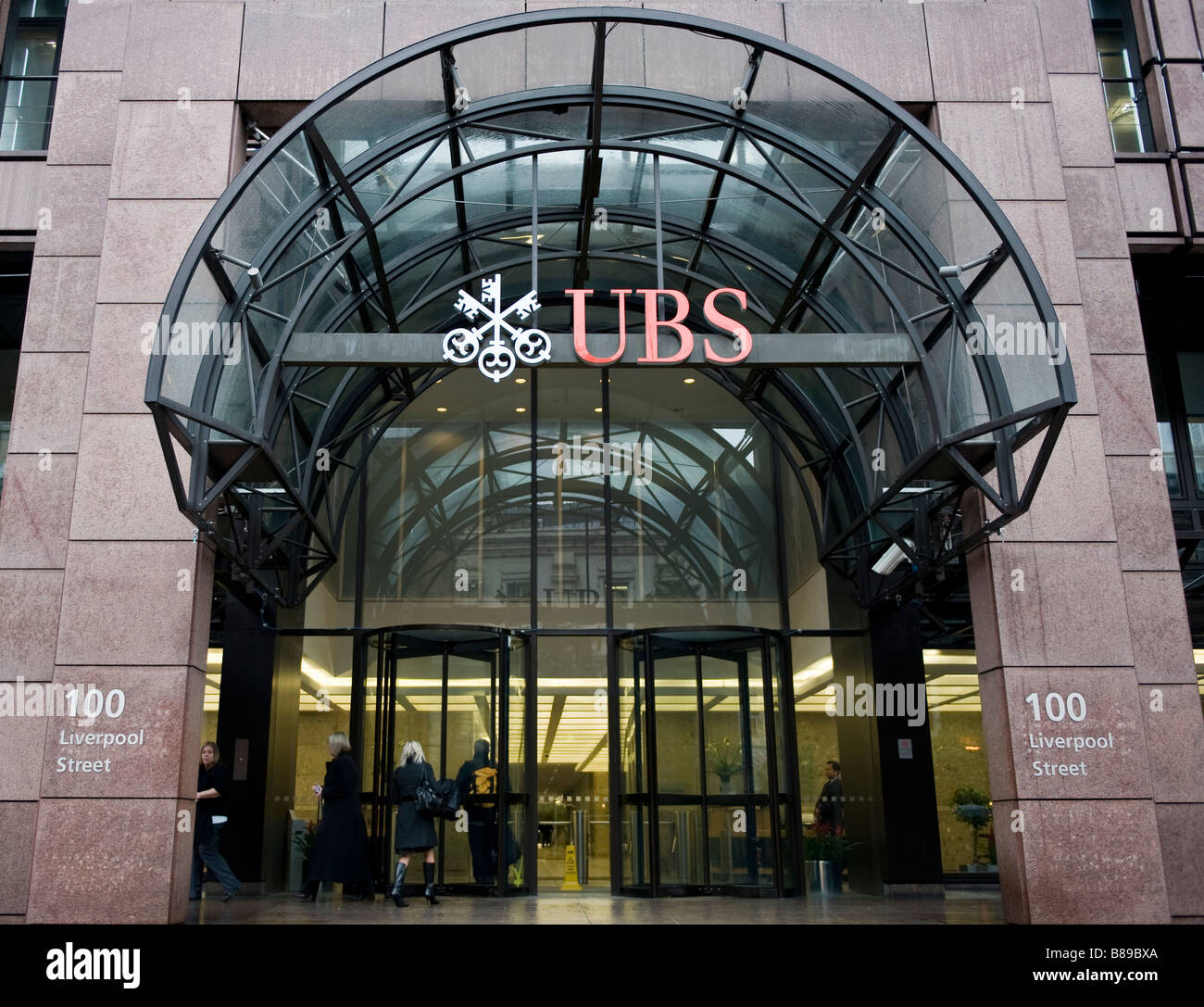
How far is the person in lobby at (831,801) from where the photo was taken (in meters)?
15.9

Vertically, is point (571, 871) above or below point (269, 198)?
below

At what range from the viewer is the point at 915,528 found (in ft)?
41.5

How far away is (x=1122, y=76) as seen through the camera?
1480 centimetres

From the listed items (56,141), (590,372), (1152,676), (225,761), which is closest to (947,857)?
(1152,676)

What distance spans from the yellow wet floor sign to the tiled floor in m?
0.52

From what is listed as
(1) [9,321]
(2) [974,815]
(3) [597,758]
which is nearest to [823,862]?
(3) [597,758]

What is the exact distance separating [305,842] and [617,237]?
925 cm

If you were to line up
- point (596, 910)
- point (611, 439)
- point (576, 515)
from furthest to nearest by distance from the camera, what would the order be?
point (611, 439), point (576, 515), point (596, 910)

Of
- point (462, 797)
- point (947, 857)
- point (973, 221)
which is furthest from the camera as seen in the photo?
point (947, 857)

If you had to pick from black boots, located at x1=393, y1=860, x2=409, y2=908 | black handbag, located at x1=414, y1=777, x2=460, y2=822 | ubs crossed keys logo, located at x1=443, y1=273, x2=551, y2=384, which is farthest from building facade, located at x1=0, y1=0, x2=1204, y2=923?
black boots, located at x1=393, y1=860, x2=409, y2=908

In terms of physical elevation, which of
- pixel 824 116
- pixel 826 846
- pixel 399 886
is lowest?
pixel 399 886

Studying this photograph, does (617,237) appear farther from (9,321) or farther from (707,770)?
(9,321)
